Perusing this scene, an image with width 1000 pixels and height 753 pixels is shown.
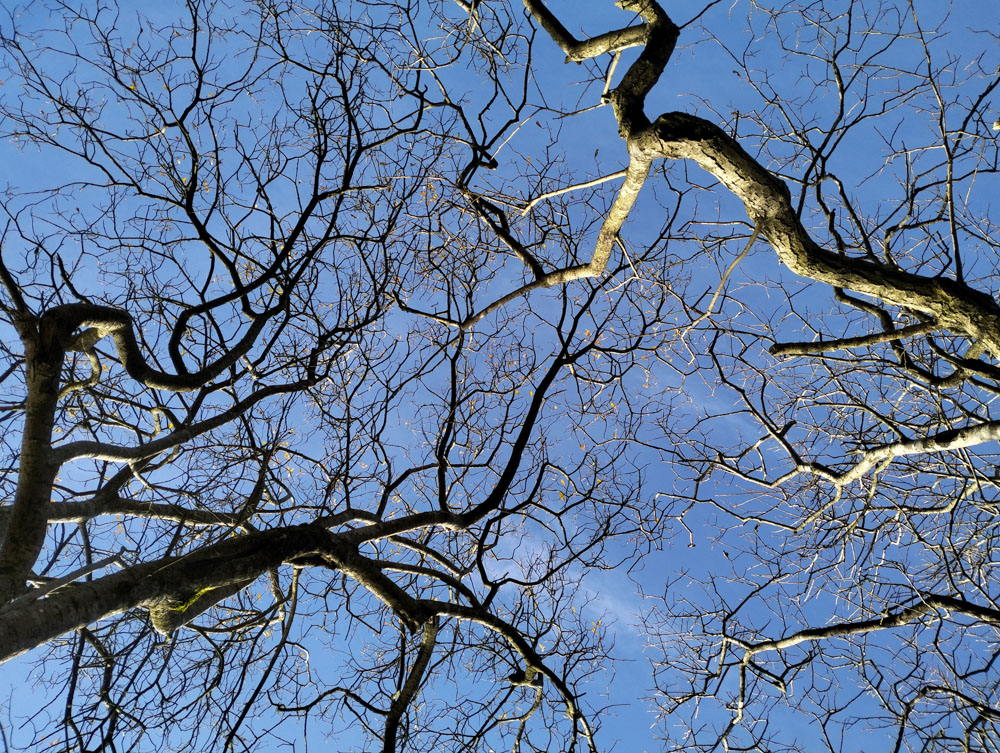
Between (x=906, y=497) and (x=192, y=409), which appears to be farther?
(x=906, y=497)

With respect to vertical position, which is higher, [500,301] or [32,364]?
[500,301]

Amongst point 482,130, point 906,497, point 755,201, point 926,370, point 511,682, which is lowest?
point 511,682

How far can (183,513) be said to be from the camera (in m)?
3.48

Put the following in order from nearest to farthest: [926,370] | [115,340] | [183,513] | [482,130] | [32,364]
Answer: [183,513], [32,364], [115,340], [926,370], [482,130]

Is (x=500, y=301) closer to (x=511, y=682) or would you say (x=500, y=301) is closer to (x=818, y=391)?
(x=818, y=391)

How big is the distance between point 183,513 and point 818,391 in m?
5.05

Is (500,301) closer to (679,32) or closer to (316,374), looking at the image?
(316,374)

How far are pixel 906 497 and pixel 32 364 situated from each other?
6.88 m

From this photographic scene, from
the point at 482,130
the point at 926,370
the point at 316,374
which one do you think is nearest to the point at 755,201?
the point at 926,370

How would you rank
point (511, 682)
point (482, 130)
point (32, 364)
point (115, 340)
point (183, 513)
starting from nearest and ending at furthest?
point (183, 513) < point (32, 364) < point (115, 340) < point (511, 682) < point (482, 130)

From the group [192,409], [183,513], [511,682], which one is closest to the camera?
[183,513]

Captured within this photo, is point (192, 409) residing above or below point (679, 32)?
below

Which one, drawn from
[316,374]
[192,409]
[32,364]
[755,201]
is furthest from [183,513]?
[755,201]

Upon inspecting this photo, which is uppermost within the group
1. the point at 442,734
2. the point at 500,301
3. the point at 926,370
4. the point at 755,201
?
the point at 500,301
